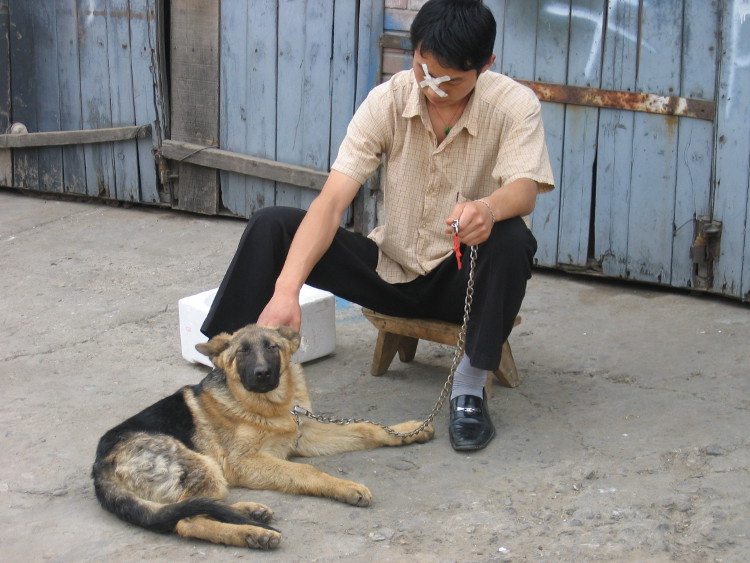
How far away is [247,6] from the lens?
6688 mm

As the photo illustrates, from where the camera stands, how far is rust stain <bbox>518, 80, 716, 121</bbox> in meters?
5.30

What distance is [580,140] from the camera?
570 cm

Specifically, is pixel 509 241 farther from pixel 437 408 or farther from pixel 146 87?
pixel 146 87

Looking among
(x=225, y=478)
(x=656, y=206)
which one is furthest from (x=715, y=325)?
(x=225, y=478)

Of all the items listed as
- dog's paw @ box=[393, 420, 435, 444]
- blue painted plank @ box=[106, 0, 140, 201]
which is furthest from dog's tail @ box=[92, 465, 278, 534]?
blue painted plank @ box=[106, 0, 140, 201]

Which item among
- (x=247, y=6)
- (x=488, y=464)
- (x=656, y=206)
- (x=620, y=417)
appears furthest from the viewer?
(x=247, y=6)

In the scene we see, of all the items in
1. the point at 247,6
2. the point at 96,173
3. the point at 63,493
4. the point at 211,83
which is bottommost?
the point at 63,493

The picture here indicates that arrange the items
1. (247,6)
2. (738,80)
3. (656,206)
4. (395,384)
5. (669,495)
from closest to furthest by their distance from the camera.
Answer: (669,495) < (395,384) < (738,80) < (656,206) < (247,6)

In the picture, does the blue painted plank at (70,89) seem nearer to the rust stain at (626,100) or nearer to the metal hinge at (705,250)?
the rust stain at (626,100)

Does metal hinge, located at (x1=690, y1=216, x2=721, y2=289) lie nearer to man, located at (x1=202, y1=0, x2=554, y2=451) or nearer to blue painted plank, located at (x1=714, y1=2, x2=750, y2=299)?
blue painted plank, located at (x1=714, y1=2, x2=750, y2=299)

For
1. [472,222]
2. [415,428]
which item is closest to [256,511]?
[415,428]

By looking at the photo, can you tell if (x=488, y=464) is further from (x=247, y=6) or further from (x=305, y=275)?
(x=247, y=6)

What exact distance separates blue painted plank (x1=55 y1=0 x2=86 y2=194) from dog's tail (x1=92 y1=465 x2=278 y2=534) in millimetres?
4934

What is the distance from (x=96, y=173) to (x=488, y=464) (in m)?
5.01
